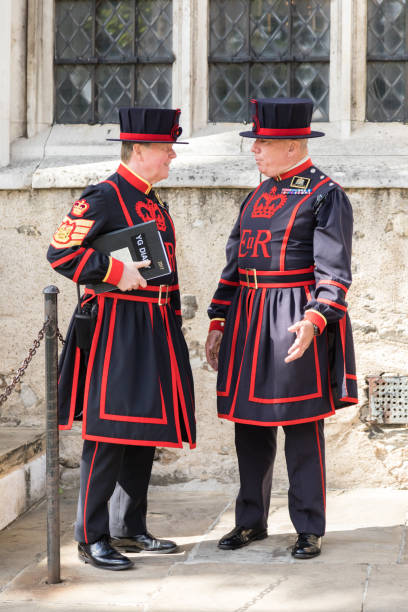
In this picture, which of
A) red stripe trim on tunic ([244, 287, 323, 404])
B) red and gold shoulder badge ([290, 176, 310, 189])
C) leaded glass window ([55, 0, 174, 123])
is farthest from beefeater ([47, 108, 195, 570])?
leaded glass window ([55, 0, 174, 123])

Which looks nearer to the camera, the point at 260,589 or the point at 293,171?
the point at 260,589

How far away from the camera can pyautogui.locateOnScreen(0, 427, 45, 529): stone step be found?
14.9 feet

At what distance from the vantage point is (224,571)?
12.1ft

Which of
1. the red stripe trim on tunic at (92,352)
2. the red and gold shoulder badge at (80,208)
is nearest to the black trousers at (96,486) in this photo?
the red stripe trim on tunic at (92,352)

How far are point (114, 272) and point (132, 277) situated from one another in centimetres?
7

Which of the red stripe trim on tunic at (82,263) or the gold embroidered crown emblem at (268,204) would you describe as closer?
the red stripe trim on tunic at (82,263)

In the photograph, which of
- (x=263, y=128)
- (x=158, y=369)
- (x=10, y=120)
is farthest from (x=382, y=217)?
(x=10, y=120)

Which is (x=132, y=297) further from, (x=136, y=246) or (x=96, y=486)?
(x=96, y=486)

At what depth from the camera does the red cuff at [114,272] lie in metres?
3.62

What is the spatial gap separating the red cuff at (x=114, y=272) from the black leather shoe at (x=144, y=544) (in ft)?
3.69

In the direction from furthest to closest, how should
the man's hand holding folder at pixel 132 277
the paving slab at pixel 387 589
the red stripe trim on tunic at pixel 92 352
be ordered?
the red stripe trim on tunic at pixel 92 352, the man's hand holding folder at pixel 132 277, the paving slab at pixel 387 589

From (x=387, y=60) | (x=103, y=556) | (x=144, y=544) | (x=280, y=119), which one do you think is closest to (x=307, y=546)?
(x=144, y=544)

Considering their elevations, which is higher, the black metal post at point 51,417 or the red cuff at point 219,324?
the red cuff at point 219,324

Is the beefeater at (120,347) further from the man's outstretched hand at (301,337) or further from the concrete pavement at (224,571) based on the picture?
the man's outstretched hand at (301,337)
